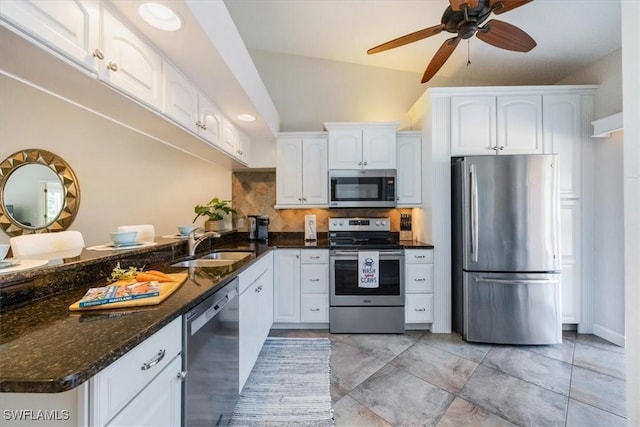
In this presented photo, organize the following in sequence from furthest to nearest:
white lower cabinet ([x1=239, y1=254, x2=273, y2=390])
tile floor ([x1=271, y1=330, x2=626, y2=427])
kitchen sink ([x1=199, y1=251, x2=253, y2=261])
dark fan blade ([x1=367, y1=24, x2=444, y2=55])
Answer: kitchen sink ([x1=199, y1=251, x2=253, y2=261]) < dark fan blade ([x1=367, y1=24, x2=444, y2=55]) < white lower cabinet ([x1=239, y1=254, x2=273, y2=390]) < tile floor ([x1=271, y1=330, x2=626, y2=427])

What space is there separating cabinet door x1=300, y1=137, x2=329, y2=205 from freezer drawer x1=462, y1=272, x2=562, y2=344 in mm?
1830

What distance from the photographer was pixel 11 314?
0.89 meters

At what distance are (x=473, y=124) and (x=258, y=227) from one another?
103 inches

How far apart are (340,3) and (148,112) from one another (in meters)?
1.91

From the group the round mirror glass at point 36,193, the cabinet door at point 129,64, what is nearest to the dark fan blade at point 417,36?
the cabinet door at point 129,64

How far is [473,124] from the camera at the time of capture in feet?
8.45

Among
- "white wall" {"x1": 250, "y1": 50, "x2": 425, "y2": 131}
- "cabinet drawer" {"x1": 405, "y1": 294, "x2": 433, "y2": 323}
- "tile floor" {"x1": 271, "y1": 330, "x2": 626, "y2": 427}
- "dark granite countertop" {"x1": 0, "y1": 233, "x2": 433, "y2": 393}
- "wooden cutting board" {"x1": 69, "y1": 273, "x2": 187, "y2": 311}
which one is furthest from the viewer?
"white wall" {"x1": 250, "y1": 50, "x2": 425, "y2": 131}

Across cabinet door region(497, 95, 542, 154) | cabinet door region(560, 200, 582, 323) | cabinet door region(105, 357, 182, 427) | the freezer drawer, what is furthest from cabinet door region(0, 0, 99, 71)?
cabinet door region(560, 200, 582, 323)

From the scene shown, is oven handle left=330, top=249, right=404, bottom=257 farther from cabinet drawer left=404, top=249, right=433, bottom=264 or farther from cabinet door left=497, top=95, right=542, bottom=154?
cabinet door left=497, top=95, right=542, bottom=154

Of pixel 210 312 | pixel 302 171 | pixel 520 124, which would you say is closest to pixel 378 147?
pixel 302 171

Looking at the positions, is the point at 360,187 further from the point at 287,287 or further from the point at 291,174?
the point at 287,287

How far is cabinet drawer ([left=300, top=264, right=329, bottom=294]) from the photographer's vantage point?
2.69m

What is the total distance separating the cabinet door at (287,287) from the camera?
2.70 metres

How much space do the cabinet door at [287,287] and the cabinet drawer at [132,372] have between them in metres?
1.76
